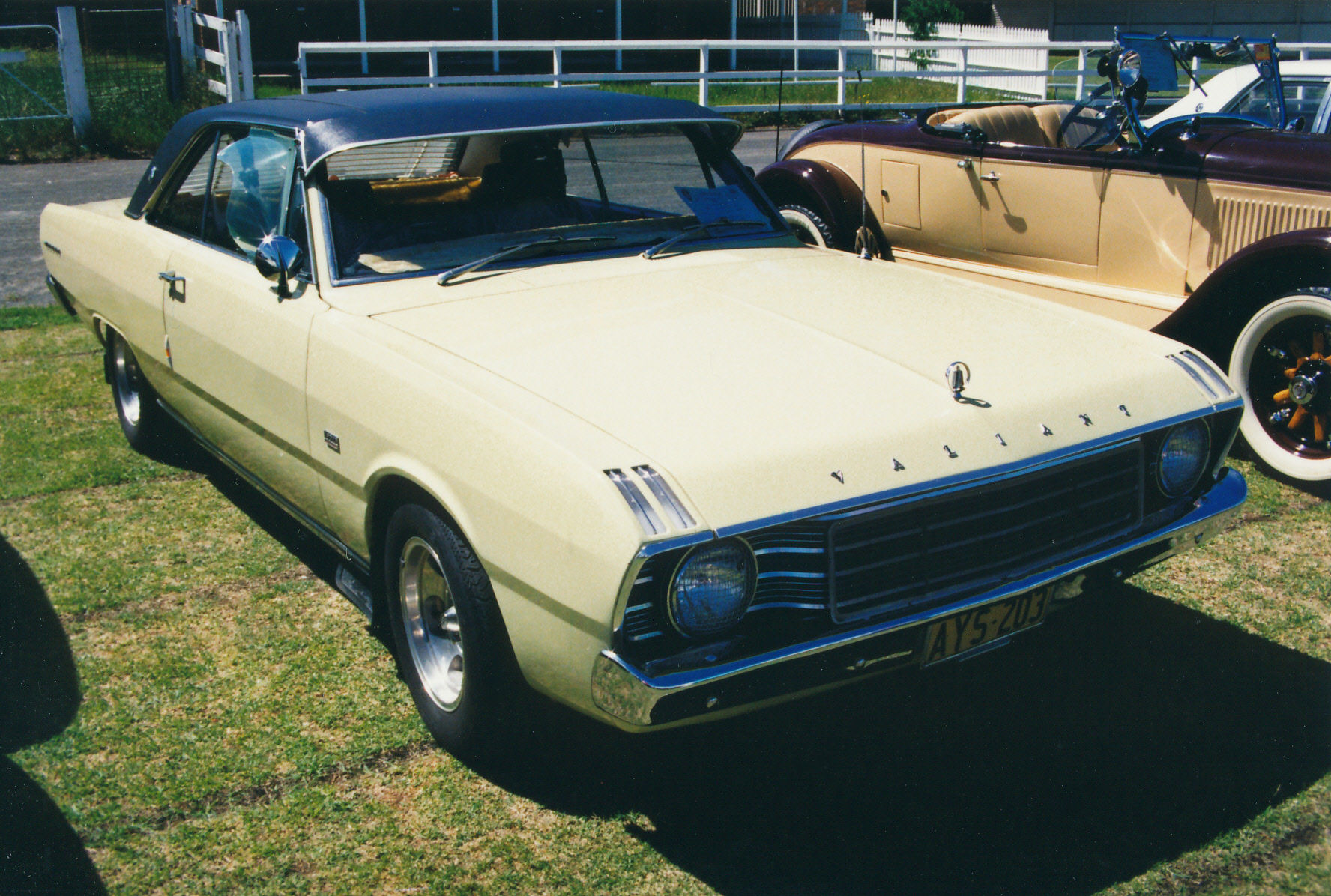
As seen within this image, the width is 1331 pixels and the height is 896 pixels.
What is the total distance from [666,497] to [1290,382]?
143 inches

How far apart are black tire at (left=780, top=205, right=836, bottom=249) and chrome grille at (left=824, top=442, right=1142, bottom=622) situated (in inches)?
148

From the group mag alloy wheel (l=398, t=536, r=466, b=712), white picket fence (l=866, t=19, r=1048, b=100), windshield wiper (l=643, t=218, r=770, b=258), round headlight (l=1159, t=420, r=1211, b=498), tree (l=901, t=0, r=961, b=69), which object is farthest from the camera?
tree (l=901, t=0, r=961, b=69)

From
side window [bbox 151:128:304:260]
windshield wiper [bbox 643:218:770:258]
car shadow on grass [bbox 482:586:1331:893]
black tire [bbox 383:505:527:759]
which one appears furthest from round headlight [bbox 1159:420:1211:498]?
side window [bbox 151:128:304:260]

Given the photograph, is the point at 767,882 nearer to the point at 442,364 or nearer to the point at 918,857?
the point at 918,857

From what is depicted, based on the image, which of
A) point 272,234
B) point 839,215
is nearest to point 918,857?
point 272,234

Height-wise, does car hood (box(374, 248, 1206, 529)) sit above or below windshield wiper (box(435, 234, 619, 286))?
below

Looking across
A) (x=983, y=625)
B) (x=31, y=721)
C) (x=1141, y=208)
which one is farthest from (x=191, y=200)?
(x=1141, y=208)

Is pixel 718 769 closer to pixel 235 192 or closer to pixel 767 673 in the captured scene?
pixel 767 673

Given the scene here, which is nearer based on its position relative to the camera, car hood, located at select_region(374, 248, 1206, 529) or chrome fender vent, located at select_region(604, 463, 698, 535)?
chrome fender vent, located at select_region(604, 463, 698, 535)

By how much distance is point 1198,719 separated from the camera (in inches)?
128

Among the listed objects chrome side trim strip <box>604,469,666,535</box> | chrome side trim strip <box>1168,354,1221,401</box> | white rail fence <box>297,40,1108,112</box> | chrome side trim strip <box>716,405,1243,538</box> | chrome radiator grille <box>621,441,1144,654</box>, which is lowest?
chrome radiator grille <box>621,441,1144,654</box>

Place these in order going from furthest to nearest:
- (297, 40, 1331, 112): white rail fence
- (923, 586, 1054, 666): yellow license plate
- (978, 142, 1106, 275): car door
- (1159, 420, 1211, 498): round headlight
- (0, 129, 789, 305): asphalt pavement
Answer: (297, 40, 1331, 112): white rail fence → (0, 129, 789, 305): asphalt pavement → (978, 142, 1106, 275): car door → (1159, 420, 1211, 498): round headlight → (923, 586, 1054, 666): yellow license plate

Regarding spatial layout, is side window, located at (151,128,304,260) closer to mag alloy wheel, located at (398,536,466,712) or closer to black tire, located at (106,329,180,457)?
black tire, located at (106,329,180,457)

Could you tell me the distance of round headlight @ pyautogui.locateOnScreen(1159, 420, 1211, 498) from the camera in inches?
124
